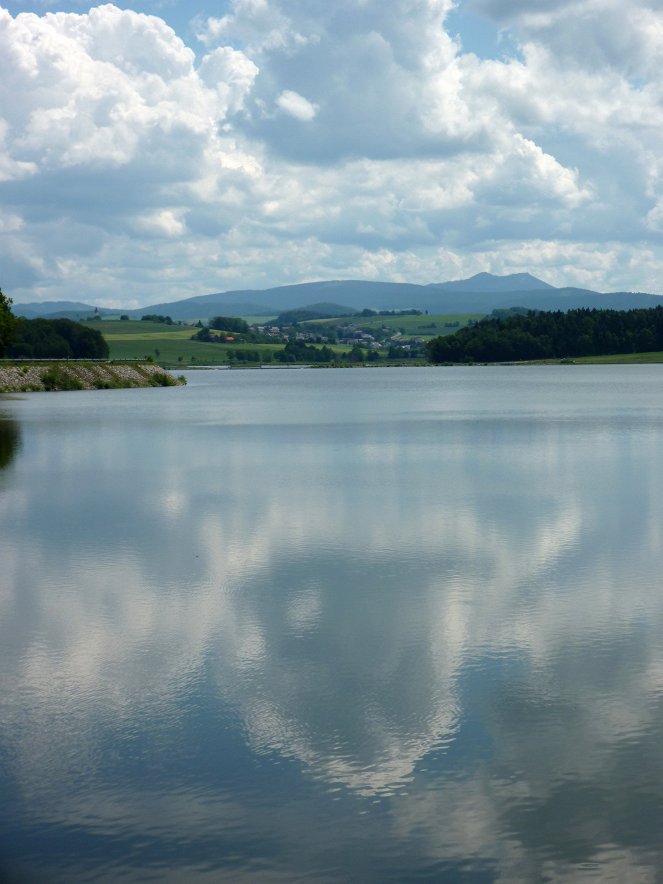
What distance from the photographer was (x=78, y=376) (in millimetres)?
101188

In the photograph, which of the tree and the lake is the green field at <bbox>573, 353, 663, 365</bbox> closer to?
the tree

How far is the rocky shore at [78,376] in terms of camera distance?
302 feet

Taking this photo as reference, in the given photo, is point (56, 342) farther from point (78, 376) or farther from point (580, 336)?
point (580, 336)

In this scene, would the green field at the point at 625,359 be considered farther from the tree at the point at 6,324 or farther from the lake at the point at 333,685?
the lake at the point at 333,685

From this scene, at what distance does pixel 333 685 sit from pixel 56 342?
127621 mm

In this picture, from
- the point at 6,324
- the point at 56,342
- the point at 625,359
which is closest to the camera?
the point at 6,324

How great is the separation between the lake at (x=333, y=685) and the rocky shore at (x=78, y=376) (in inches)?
2786

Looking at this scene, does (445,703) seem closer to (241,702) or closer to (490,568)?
(241,702)

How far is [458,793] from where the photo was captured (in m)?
7.77

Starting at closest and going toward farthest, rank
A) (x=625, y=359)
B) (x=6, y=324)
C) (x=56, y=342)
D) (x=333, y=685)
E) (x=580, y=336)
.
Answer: (x=333, y=685)
(x=6, y=324)
(x=56, y=342)
(x=625, y=359)
(x=580, y=336)

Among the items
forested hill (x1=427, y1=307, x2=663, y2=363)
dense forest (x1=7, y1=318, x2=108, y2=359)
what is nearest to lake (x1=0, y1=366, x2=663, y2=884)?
dense forest (x1=7, y1=318, x2=108, y2=359)

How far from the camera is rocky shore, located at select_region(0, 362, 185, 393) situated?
302 feet

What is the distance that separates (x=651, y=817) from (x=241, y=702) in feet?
12.6

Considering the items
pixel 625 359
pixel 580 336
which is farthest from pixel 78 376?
pixel 625 359
